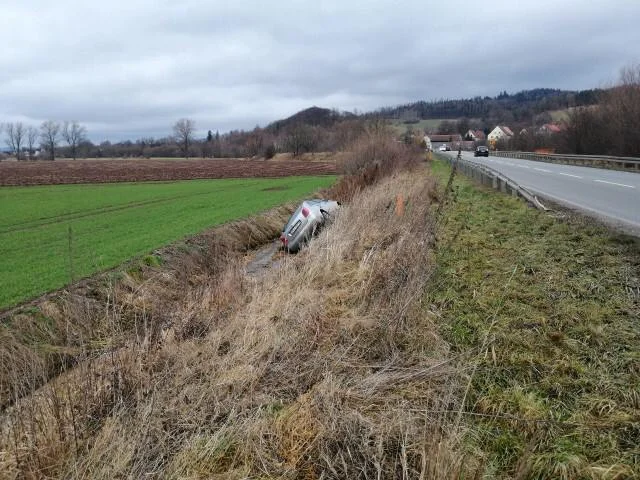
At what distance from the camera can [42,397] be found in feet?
13.6

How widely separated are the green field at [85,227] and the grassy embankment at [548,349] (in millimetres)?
5229

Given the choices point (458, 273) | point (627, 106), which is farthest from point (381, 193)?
point (627, 106)

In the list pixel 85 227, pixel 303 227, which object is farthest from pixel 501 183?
pixel 85 227

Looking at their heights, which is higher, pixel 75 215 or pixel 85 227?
pixel 75 215

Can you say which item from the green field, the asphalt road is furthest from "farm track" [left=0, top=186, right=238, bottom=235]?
the asphalt road

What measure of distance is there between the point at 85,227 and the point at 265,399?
18180mm

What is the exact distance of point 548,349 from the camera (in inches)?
196

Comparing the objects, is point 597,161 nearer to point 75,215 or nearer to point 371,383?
point 75,215

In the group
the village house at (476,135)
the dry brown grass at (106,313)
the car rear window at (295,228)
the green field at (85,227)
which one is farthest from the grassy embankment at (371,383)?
the village house at (476,135)

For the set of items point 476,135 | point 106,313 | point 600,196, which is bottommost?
point 106,313

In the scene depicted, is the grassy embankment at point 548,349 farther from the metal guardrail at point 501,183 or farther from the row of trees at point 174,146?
the row of trees at point 174,146

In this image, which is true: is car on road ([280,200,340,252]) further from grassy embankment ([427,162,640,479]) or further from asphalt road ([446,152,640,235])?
asphalt road ([446,152,640,235])

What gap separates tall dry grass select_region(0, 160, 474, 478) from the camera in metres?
3.56

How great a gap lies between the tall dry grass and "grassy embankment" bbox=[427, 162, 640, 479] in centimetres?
39
